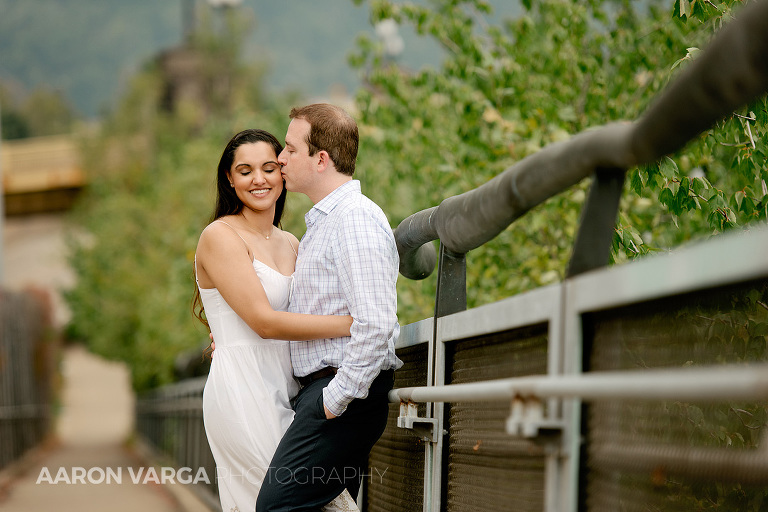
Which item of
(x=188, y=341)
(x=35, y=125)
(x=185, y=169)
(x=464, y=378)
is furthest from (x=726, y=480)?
(x=35, y=125)

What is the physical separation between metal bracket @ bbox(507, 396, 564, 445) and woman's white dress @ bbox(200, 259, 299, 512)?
5.21 ft

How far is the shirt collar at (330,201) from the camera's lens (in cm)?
333

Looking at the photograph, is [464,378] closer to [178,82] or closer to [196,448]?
[196,448]

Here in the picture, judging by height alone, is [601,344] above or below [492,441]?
above

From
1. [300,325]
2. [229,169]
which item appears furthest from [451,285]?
[229,169]

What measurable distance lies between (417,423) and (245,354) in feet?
2.42

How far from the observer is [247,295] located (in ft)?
11.3

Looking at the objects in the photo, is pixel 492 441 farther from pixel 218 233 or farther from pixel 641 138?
pixel 218 233

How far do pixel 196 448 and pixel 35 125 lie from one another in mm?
94590

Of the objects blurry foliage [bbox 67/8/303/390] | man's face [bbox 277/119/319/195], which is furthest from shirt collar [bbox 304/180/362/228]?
blurry foliage [bbox 67/8/303/390]

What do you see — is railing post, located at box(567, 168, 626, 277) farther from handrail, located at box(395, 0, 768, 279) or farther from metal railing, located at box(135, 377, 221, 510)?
metal railing, located at box(135, 377, 221, 510)

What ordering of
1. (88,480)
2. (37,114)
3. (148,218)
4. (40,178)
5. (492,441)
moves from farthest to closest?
(37,114)
(40,178)
(148,218)
(88,480)
(492,441)

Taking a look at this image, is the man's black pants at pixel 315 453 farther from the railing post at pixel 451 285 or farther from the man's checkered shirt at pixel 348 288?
the railing post at pixel 451 285

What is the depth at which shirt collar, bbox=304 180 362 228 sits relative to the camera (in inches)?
131
